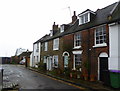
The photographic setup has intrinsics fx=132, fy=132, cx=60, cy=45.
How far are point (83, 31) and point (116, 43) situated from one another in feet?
16.5

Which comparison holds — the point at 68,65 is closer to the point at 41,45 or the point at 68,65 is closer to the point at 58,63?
the point at 58,63

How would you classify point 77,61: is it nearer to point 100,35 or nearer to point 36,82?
point 100,35

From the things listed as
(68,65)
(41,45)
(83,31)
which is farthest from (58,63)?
(41,45)

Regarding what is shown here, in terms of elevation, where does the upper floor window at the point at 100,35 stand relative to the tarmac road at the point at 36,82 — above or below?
above

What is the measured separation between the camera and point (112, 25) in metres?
12.2

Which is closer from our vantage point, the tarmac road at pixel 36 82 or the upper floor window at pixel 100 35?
the tarmac road at pixel 36 82

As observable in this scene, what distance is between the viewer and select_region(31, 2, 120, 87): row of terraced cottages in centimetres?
1180

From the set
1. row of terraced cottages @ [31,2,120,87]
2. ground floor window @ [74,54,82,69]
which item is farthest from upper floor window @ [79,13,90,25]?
ground floor window @ [74,54,82,69]

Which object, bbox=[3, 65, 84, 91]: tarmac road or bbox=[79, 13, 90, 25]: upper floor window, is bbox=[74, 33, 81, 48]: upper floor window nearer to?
bbox=[79, 13, 90, 25]: upper floor window

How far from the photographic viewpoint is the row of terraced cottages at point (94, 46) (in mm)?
11797

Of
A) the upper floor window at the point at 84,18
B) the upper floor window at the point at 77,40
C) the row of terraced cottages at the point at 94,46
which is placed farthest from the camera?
the upper floor window at the point at 77,40

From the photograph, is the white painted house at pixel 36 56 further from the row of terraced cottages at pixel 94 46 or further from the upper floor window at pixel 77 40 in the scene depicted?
the upper floor window at pixel 77 40

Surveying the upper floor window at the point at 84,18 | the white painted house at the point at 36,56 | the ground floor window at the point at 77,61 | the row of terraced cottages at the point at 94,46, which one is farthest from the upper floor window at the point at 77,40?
the white painted house at the point at 36,56

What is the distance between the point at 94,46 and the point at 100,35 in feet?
4.25
